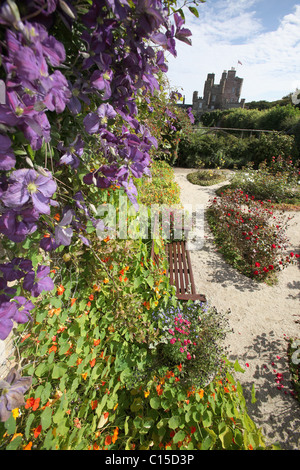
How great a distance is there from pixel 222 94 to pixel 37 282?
159 feet

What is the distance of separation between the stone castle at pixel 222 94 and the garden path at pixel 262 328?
135 ft

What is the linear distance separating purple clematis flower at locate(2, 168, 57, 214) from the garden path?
8.79 ft

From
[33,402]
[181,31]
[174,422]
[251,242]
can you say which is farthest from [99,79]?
[251,242]

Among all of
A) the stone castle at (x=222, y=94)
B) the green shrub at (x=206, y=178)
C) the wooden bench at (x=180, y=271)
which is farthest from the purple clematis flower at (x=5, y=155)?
the stone castle at (x=222, y=94)

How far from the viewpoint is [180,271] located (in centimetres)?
322

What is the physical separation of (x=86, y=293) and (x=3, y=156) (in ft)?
3.93

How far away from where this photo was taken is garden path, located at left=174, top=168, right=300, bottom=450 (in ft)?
7.66

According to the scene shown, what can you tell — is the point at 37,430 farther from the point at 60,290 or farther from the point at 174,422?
the point at 174,422

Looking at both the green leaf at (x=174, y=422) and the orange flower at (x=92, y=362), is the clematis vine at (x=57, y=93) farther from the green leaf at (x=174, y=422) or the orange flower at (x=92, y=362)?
the green leaf at (x=174, y=422)

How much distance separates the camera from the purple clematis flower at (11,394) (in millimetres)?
714

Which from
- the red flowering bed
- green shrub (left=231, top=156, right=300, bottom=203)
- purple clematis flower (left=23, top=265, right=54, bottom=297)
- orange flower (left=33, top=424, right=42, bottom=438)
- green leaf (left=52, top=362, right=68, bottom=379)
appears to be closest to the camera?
purple clematis flower (left=23, top=265, right=54, bottom=297)

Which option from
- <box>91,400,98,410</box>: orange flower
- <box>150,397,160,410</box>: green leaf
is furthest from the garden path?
<box>91,400,98,410</box>: orange flower

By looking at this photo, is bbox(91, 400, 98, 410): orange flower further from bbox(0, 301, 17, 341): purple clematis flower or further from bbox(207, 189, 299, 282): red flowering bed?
bbox(207, 189, 299, 282): red flowering bed

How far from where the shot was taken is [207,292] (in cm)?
386
